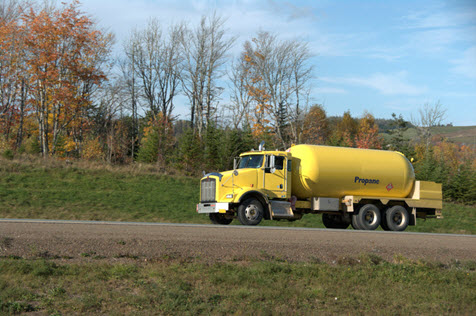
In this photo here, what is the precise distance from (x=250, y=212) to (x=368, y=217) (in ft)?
18.0

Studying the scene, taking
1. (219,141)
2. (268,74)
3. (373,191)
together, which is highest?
(268,74)

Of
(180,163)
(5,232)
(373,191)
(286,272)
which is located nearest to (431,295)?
(286,272)

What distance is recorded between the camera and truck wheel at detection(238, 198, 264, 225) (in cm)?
1839

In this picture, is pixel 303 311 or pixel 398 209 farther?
pixel 398 209

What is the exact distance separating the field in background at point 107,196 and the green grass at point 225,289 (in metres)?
13.4

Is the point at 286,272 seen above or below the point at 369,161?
below

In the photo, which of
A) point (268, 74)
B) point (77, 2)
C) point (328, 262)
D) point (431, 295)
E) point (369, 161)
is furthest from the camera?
point (268, 74)

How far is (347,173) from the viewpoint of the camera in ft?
67.1

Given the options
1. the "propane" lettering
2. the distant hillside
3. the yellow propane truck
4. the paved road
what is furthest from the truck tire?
the distant hillside

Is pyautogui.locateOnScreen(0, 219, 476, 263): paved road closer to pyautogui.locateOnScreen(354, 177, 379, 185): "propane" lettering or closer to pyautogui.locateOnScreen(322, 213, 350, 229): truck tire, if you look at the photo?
pyautogui.locateOnScreen(354, 177, 379, 185): "propane" lettering

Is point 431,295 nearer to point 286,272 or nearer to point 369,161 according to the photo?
point 286,272

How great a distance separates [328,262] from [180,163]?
114ft

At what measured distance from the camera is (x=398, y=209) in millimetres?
21016

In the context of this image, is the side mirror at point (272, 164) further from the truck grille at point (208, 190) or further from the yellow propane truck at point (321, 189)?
the truck grille at point (208, 190)
